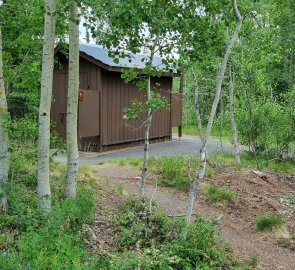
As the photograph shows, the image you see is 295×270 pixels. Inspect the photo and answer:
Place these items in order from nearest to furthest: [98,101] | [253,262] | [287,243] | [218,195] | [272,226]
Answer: [253,262], [287,243], [272,226], [218,195], [98,101]

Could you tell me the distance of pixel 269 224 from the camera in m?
6.62

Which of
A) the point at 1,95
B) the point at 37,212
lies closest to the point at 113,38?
the point at 1,95

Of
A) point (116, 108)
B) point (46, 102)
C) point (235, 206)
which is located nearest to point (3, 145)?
point (46, 102)

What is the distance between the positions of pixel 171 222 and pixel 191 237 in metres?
0.63

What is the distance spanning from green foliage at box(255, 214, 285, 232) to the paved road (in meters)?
5.19

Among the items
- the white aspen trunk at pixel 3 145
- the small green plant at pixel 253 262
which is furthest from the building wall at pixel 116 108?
the small green plant at pixel 253 262

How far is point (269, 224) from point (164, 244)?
2.27 metres

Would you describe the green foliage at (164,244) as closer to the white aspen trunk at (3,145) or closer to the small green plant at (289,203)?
the white aspen trunk at (3,145)

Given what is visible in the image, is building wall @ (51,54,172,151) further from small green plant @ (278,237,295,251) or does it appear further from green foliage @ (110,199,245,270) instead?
green foliage @ (110,199,245,270)

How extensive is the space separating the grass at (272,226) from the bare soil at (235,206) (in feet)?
0.37

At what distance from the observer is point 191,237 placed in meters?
5.04

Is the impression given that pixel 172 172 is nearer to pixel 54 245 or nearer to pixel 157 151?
pixel 157 151

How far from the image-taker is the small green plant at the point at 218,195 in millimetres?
7832

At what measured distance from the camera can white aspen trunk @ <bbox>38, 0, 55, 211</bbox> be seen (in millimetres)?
5090
